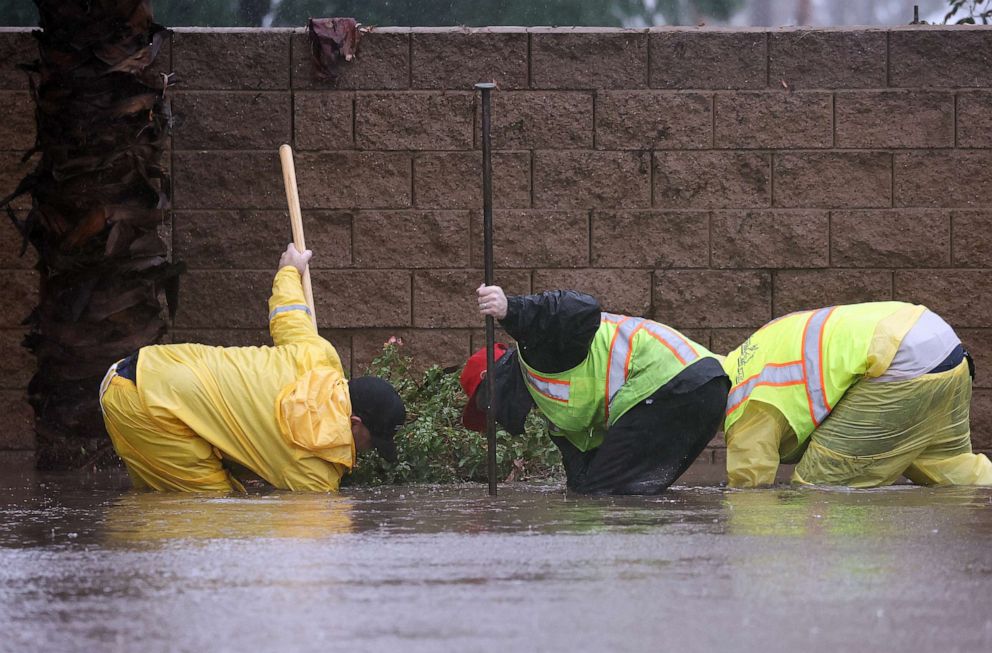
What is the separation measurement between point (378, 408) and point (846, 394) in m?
2.12

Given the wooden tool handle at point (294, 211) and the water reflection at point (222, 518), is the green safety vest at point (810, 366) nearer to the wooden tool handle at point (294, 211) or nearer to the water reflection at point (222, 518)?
the water reflection at point (222, 518)

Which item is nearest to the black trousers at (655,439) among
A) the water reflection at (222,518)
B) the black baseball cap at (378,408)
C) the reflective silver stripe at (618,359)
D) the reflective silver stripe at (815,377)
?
the reflective silver stripe at (618,359)

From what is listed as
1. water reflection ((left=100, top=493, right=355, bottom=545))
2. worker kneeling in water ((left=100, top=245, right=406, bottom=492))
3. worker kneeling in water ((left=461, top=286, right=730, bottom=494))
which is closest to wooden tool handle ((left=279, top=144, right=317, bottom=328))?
worker kneeling in water ((left=100, top=245, right=406, bottom=492))

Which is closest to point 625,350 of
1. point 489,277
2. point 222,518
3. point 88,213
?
point 489,277

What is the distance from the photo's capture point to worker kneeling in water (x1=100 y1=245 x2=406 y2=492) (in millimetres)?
6645

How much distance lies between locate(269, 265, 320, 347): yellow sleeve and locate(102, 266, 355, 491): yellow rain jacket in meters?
0.28

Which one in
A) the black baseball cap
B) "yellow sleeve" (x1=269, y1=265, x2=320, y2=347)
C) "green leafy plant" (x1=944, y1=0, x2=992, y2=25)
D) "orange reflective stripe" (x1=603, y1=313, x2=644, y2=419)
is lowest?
the black baseball cap

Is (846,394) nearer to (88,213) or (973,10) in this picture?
(973,10)

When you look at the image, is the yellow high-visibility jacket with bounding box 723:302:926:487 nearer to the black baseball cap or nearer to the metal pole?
the metal pole

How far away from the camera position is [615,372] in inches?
253

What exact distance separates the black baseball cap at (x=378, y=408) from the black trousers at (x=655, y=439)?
0.93m

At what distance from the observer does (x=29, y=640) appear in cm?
298

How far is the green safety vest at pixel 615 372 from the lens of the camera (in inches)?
252

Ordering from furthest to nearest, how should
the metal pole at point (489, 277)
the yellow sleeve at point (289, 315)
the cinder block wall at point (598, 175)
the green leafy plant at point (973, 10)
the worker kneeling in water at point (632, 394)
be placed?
1. the green leafy plant at point (973, 10)
2. the cinder block wall at point (598, 175)
3. the yellow sleeve at point (289, 315)
4. the metal pole at point (489, 277)
5. the worker kneeling in water at point (632, 394)
